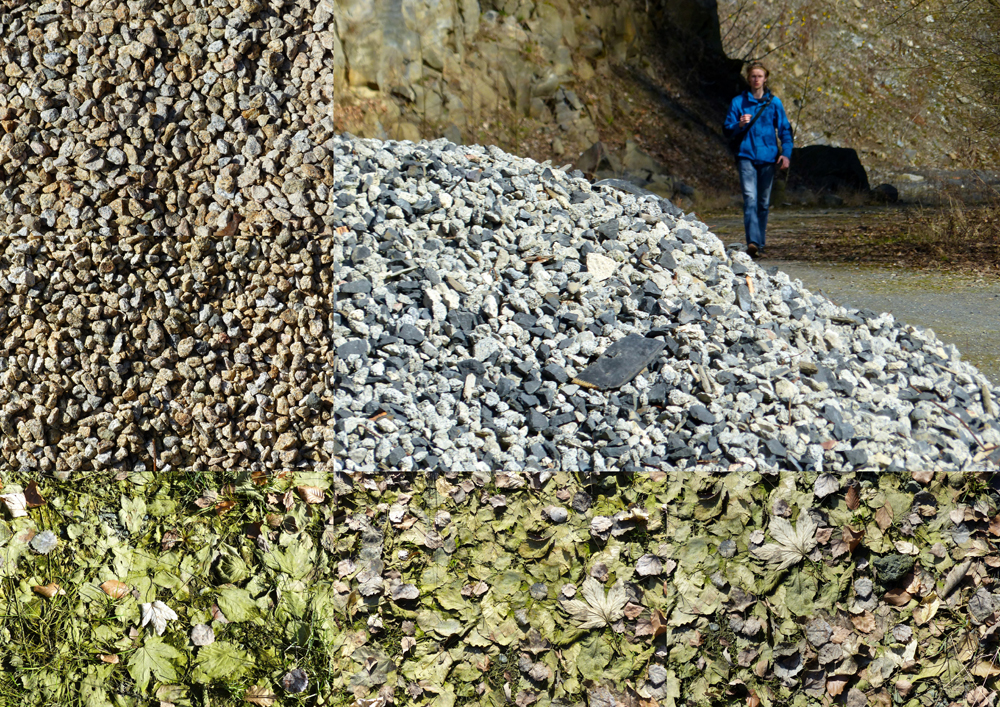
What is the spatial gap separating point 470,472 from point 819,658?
4.23 feet

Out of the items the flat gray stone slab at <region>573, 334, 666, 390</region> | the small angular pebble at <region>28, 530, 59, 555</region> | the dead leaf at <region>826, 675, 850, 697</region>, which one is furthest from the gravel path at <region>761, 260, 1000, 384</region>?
the small angular pebble at <region>28, 530, 59, 555</region>

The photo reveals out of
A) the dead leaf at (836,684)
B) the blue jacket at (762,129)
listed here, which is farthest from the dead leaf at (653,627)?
the blue jacket at (762,129)

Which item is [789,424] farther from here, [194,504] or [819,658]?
[194,504]

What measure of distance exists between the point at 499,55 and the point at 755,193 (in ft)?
4.35

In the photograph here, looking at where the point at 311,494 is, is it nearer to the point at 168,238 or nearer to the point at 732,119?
the point at 168,238

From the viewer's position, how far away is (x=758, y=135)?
3145 millimetres

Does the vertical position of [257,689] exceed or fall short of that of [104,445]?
it falls short

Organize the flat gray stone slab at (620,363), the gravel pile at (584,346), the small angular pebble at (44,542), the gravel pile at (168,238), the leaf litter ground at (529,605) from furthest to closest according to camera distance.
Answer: the gravel pile at (168,238), the flat gray stone slab at (620,363), the gravel pile at (584,346), the small angular pebble at (44,542), the leaf litter ground at (529,605)

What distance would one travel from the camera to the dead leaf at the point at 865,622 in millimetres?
2250

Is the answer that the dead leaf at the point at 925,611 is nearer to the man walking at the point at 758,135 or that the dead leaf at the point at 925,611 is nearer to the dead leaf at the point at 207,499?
the man walking at the point at 758,135

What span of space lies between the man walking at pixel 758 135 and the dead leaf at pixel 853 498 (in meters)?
1.40

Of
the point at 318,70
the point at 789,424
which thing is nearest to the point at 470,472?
the point at 789,424

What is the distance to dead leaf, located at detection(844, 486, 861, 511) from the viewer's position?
91.0 inches

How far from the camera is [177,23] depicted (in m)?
2.99
